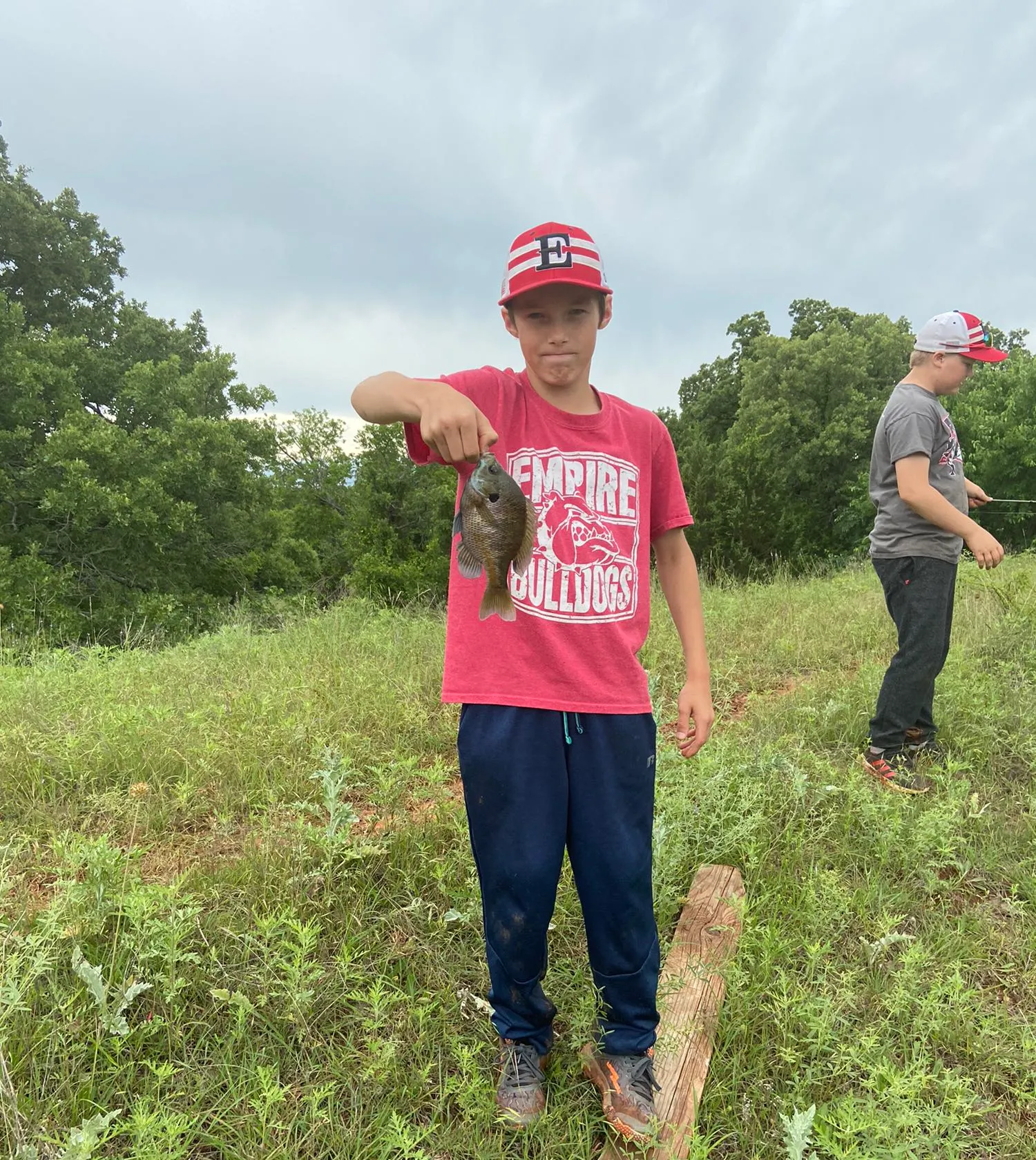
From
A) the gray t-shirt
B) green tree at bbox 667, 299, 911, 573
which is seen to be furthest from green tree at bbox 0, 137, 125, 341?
the gray t-shirt

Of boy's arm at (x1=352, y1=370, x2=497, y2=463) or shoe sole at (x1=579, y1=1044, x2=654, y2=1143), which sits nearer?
boy's arm at (x1=352, y1=370, x2=497, y2=463)

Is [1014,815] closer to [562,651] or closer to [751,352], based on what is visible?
[562,651]

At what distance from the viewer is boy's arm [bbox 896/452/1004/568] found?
341 cm

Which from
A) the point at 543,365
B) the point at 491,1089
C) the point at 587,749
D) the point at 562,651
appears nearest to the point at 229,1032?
the point at 491,1089

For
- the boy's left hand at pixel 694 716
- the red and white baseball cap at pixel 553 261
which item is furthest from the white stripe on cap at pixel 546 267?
the boy's left hand at pixel 694 716

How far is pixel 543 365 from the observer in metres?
1.76

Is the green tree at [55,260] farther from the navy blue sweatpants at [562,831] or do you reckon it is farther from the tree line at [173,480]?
the navy blue sweatpants at [562,831]

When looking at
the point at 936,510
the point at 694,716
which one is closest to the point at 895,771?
the point at 936,510

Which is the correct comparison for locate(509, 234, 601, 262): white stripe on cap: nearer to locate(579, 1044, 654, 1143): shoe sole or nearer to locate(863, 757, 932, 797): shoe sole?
locate(579, 1044, 654, 1143): shoe sole

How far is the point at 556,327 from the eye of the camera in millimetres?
1730

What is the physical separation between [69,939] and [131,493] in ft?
52.2

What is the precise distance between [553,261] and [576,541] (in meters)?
0.70

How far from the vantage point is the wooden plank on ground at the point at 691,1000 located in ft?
6.03

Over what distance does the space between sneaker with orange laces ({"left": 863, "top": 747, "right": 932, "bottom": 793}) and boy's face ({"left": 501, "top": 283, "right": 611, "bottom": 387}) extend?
3.01 metres
